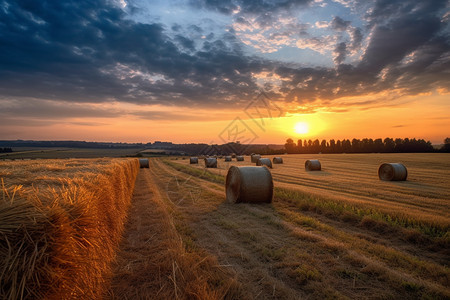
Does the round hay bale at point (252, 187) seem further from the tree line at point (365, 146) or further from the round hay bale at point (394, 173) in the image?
the tree line at point (365, 146)

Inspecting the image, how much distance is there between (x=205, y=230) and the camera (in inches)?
279

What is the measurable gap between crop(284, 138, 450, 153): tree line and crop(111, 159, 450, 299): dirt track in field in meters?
68.0

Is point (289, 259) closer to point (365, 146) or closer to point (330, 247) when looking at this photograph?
point (330, 247)

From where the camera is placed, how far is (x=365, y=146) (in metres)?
69.6

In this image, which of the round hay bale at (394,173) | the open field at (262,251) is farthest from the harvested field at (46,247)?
the round hay bale at (394,173)

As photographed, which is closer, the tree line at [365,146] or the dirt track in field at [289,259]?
the dirt track in field at [289,259]

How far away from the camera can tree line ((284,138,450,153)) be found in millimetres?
61919

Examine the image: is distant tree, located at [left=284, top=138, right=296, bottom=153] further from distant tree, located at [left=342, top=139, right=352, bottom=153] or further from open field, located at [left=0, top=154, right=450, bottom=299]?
open field, located at [left=0, top=154, right=450, bottom=299]

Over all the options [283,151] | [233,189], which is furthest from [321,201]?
[283,151]

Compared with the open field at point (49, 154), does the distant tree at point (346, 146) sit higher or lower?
higher

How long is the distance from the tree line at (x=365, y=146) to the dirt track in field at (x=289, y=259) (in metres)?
68.0

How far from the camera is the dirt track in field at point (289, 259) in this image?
4.01 metres

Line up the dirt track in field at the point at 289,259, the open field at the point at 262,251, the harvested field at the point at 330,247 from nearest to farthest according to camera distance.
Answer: the open field at the point at 262,251 < the dirt track in field at the point at 289,259 < the harvested field at the point at 330,247

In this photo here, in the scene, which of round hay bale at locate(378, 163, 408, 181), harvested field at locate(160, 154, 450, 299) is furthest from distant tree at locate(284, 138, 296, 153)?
harvested field at locate(160, 154, 450, 299)
